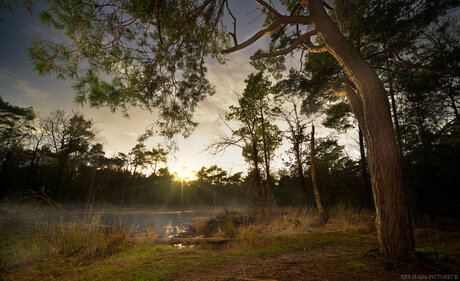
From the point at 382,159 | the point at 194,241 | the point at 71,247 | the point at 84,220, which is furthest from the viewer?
the point at 194,241

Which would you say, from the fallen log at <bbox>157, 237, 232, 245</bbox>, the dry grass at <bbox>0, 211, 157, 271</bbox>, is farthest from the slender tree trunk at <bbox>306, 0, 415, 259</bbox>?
the dry grass at <bbox>0, 211, 157, 271</bbox>

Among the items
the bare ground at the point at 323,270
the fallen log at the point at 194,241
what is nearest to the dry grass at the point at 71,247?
the fallen log at the point at 194,241

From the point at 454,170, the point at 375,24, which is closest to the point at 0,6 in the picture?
the point at 375,24

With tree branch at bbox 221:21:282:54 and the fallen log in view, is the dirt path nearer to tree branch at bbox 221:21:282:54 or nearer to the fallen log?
the fallen log

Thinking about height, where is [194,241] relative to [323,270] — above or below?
below

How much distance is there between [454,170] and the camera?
8234 mm

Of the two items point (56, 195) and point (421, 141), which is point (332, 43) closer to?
point (421, 141)

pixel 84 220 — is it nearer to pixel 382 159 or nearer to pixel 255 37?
pixel 255 37

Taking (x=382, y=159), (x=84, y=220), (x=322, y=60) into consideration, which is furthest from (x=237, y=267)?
(x=322, y=60)

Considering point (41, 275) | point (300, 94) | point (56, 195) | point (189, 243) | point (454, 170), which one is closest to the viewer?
point (41, 275)

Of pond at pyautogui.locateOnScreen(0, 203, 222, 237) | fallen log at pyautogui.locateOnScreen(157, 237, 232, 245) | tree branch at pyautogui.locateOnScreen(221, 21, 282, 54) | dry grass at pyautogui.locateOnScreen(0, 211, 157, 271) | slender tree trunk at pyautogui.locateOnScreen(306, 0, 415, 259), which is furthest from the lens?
fallen log at pyautogui.locateOnScreen(157, 237, 232, 245)

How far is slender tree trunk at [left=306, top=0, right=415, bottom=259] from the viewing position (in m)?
2.33

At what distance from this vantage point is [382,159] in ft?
8.14

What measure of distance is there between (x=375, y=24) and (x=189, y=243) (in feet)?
29.5
